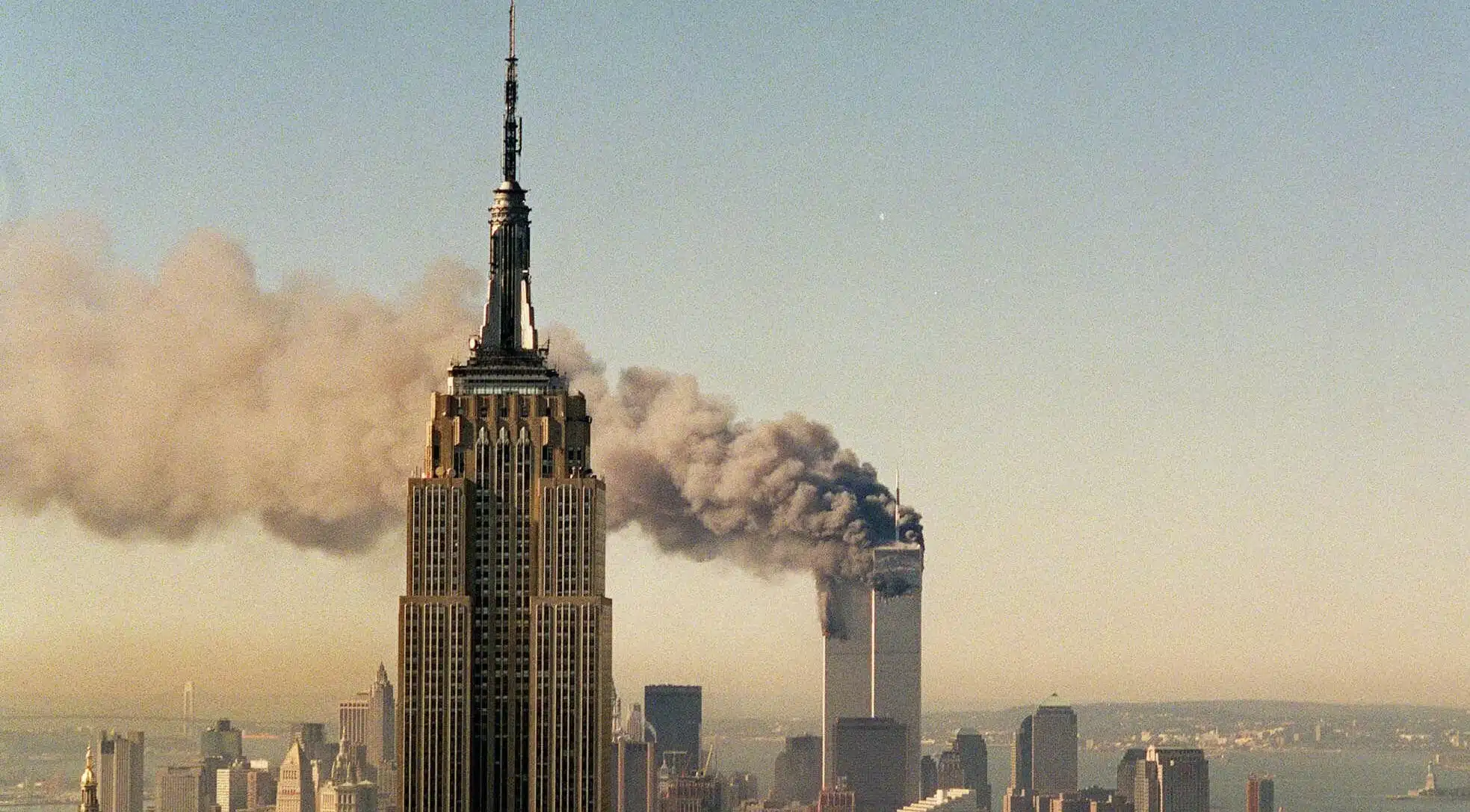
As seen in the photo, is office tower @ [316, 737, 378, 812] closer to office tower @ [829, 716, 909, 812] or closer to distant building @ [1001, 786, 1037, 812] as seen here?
office tower @ [829, 716, 909, 812]

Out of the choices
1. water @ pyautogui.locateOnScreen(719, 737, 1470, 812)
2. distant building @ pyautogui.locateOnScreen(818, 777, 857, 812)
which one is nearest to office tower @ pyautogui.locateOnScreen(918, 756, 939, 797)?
water @ pyautogui.locateOnScreen(719, 737, 1470, 812)

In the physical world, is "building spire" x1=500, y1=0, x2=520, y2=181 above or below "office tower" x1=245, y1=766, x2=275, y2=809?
above

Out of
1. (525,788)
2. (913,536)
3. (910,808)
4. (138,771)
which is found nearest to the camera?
(525,788)

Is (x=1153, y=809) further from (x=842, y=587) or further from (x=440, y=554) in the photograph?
(x=440, y=554)

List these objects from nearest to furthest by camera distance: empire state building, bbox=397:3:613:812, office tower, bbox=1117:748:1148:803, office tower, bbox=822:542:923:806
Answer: empire state building, bbox=397:3:613:812 < office tower, bbox=822:542:923:806 < office tower, bbox=1117:748:1148:803

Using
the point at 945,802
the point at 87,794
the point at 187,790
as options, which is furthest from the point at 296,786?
the point at 945,802

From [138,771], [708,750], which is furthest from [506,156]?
[708,750]

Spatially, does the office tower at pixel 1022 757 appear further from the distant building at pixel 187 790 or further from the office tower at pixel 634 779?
the distant building at pixel 187 790
